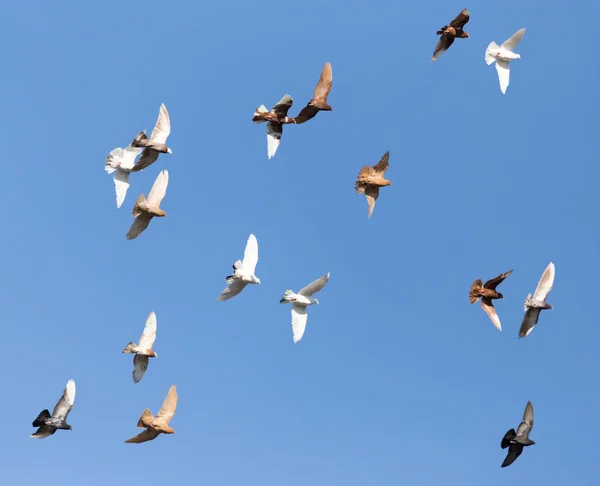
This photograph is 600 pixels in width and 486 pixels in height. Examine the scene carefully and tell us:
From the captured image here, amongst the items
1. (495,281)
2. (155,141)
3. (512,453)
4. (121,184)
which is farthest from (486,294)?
(121,184)

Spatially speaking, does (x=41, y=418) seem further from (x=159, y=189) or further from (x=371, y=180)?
(x=371, y=180)

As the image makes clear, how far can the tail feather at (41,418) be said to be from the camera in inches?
1548

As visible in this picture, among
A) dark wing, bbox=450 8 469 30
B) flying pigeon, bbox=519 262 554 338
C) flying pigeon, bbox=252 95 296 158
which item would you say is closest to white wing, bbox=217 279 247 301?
flying pigeon, bbox=252 95 296 158

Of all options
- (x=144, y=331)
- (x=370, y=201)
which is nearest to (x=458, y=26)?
(x=370, y=201)

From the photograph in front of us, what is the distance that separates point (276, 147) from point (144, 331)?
8426 millimetres

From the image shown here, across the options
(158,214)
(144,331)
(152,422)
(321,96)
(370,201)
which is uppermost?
(321,96)

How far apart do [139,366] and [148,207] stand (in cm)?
598

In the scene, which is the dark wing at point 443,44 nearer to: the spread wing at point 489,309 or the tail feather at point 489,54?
the tail feather at point 489,54

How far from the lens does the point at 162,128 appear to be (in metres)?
38.0

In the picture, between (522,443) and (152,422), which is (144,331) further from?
(522,443)

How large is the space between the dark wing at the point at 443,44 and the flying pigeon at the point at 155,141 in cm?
1024

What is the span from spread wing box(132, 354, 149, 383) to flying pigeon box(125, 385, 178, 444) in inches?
48.6

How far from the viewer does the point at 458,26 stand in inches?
1538

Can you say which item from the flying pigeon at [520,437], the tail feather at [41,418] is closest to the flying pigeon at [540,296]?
the flying pigeon at [520,437]
